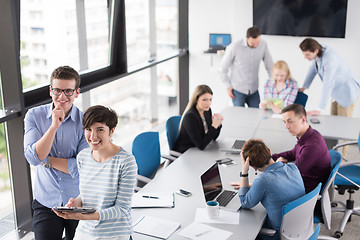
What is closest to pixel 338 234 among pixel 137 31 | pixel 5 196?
pixel 5 196

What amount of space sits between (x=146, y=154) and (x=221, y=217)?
4.59 feet

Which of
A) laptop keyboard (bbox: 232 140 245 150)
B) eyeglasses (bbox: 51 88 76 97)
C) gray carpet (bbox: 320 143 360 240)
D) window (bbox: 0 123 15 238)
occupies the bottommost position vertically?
gray carpet (bbox: 320 143 360 240)

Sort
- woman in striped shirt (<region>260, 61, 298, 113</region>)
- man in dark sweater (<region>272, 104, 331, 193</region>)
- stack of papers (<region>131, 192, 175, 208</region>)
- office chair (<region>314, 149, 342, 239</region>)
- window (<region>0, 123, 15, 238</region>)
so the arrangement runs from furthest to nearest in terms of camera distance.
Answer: woman in striped shirt (<region>260, 61, 298, 113</region>), window (<region>0, 123, 15, 238</region>), man in dark sweater (<region>272, 104, 331, 193</region>), office chair (<region>314, 149, 342, 239</region>), stack of papers (<region>131, 192, 175, 208</region>)

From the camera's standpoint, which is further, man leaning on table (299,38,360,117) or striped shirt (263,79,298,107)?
striped shirt (263,79,298,107)

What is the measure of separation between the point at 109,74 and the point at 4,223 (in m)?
2.28

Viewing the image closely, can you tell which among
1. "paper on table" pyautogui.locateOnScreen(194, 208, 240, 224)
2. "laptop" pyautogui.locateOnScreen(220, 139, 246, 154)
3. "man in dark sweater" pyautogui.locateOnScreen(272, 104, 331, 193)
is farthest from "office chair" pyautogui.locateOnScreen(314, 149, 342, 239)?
"laptop" pyautogui.locateOnScreen(220, 139, 246, 154)

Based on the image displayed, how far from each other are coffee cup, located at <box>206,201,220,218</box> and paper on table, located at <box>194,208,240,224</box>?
1.2 inches

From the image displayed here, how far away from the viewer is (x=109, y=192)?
2.59 metres

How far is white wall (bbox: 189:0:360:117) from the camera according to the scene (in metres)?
7.18

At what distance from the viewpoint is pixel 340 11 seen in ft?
23.2

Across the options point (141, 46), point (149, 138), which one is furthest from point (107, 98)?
point (149, 138)

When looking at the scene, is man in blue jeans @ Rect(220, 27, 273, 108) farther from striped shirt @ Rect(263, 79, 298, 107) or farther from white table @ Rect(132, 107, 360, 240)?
striped shirt @ Rect(263, 79, 298, 107)

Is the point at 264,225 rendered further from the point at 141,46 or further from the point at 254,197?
the point at 141,46

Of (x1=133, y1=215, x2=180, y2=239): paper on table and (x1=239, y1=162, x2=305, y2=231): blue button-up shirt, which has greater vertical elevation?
(x1=239, y1=162, x2=305, y2=231): blue button-up shirt
